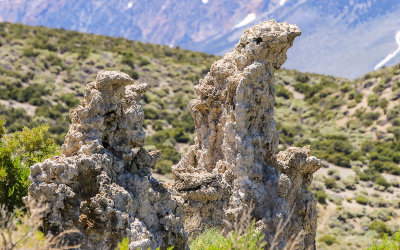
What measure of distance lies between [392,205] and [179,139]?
15.9m

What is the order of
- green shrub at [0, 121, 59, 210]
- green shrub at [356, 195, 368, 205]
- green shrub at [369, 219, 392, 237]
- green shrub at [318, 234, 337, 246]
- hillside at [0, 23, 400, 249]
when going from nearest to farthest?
green shrub at [0, 121, 59, 210]
green shrub at [318, 234, 337, 246]
green shrub at [369, 219, 392, 237]
hillside at [0, 23, 400, 249]
green shrub at [356, 195, 368, 205]

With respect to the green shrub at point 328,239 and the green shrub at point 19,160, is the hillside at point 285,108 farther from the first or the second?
the green shrub at point 19,160

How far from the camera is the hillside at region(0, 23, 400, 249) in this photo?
34156 millimetres

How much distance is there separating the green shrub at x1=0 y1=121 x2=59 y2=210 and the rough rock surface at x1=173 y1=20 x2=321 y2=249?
2.58 meters

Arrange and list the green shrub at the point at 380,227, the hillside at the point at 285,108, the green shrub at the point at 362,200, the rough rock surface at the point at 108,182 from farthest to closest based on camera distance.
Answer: the green shrub at the point at 362,200 < the hillside at the point at 285,108 < the green shrub at the point at 380,227 < the rough rock surface at the point at 108,182

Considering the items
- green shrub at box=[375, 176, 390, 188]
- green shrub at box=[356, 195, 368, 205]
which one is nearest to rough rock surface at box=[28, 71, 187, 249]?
green shrub at box=[356, 195, 368, 205]

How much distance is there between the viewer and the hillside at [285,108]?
34156 millimetres

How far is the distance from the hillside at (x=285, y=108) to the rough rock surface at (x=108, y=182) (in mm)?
20039

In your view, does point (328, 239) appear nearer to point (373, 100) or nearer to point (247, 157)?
point (247, 157)

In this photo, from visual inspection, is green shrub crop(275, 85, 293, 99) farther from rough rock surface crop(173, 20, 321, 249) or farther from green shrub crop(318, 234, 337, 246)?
rough rock surface crop(173, 20, 321, 249)

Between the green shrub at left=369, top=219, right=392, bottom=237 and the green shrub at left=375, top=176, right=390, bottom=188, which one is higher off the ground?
the green shrub at left=375, top=176, right=390, bottom=188

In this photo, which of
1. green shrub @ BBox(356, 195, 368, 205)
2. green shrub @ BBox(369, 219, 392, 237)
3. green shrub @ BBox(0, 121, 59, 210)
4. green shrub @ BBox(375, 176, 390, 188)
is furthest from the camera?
green shrub @ BBox(375, 176, 390, 188)

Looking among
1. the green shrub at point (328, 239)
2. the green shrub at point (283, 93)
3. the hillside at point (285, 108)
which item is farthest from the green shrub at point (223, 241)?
the green shrub at point (283, 93)

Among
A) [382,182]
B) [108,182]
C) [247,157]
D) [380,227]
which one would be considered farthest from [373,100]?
[108,182]
